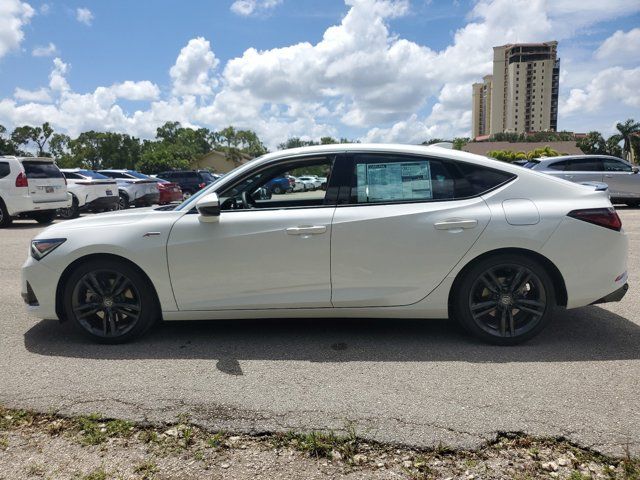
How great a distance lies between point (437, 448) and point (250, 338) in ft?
6.87

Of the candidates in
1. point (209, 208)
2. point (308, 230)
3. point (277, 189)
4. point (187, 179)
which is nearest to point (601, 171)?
point (277, 189)

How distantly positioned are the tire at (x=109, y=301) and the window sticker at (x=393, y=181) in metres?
1.90

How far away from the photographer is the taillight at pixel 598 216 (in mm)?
3934

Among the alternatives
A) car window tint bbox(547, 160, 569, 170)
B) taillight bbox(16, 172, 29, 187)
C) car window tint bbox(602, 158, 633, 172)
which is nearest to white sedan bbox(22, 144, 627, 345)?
taillight bbox(16, 172, 29, 187)

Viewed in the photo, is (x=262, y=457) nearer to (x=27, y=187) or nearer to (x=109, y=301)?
(x=109, y=301)

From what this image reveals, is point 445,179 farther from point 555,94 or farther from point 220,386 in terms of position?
point 555,94

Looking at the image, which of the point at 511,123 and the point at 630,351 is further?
the point at 511,123

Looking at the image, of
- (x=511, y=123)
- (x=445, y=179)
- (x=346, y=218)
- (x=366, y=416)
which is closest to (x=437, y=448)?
(x=366, y=416)

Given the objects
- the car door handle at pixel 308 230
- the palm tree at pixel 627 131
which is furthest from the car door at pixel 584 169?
the palm tree at pixel 627 131

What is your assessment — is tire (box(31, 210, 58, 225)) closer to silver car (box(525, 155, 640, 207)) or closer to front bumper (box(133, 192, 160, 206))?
front bumper (box(133, 192, 160, 206))

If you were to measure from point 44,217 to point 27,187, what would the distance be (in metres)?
1.79

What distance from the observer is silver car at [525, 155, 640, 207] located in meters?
14.8

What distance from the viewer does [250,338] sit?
436 centimetres

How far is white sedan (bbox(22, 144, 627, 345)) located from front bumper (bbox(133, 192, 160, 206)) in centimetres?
1570
